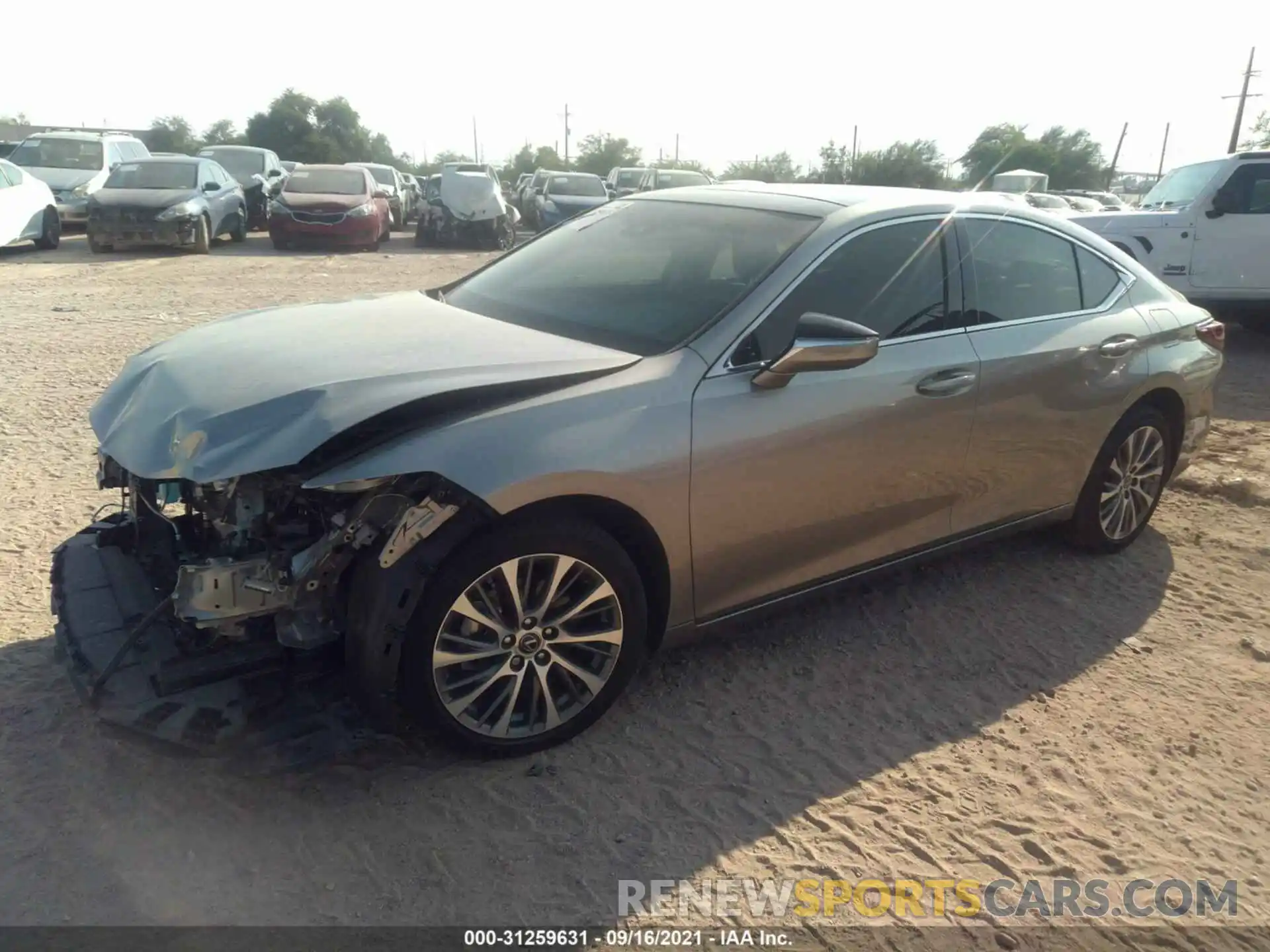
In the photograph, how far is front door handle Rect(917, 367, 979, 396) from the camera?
3.74 m

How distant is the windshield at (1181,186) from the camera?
35.3 feet

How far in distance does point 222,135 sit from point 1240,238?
232 ft

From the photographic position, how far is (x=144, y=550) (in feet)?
10.8

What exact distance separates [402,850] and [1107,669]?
8.92 feet

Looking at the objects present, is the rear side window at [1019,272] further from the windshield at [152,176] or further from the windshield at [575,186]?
the windshield at [575,186]

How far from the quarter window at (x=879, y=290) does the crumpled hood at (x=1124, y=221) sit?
7.61 metres

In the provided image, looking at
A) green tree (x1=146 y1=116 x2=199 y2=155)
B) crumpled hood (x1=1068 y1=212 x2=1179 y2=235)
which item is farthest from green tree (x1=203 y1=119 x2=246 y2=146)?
crumpled hood (x1=1068 y1=212 x2=1179 y2=235)

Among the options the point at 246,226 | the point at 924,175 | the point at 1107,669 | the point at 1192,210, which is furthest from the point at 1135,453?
the point at 924,175

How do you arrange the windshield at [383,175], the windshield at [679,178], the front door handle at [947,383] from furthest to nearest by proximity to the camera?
the windshield at [383,175], the windshield at [679,178], the front door handle at [947,383]

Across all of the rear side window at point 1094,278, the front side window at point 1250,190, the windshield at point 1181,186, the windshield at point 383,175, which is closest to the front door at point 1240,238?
the front side window at point 1250,190

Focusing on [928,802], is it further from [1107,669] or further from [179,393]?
[179,393]

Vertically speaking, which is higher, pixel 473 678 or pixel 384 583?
pixel 384 583

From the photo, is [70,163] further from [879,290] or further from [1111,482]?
[1111,482]

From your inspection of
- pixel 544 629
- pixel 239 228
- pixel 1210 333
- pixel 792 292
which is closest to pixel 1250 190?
pixel 1210 333
